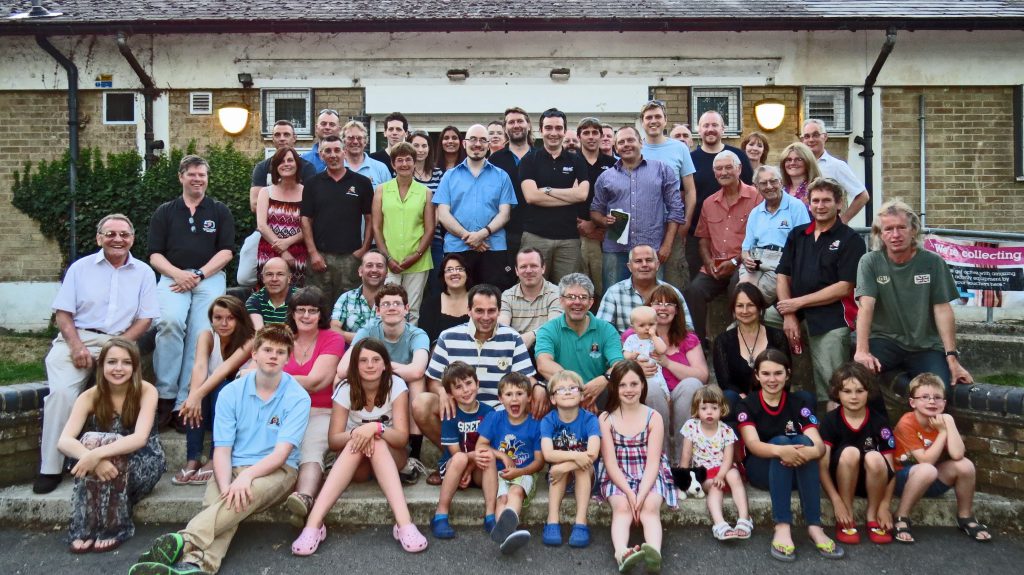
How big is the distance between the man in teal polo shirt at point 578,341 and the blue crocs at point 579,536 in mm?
1020

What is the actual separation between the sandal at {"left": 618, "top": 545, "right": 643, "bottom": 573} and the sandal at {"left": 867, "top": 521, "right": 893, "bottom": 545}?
4.42 ft

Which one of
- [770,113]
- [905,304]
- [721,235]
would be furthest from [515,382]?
[770,113]

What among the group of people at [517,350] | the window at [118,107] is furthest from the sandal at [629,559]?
the window at [118,107]

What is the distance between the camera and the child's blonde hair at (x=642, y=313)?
5012 millimetres

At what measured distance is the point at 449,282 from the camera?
562 cm

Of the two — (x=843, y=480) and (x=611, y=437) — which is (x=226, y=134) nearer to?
(x=611, y=437)

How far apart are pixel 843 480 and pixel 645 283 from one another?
6.27 feet

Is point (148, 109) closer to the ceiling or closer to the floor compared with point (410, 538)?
closer to the ceiling

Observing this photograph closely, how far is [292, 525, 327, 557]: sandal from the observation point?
3979mm

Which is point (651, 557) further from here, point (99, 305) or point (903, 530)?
point (99, 305)

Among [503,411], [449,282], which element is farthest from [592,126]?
[503,411]

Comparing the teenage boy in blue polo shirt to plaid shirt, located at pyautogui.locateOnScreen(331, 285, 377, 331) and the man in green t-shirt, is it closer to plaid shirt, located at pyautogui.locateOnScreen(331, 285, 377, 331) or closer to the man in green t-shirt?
plaid shirt, located at pyautogui.locateOnScreen(331, 285, 377, 331)

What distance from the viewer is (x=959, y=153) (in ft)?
34.1

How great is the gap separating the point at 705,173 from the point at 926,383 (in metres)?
3.03
